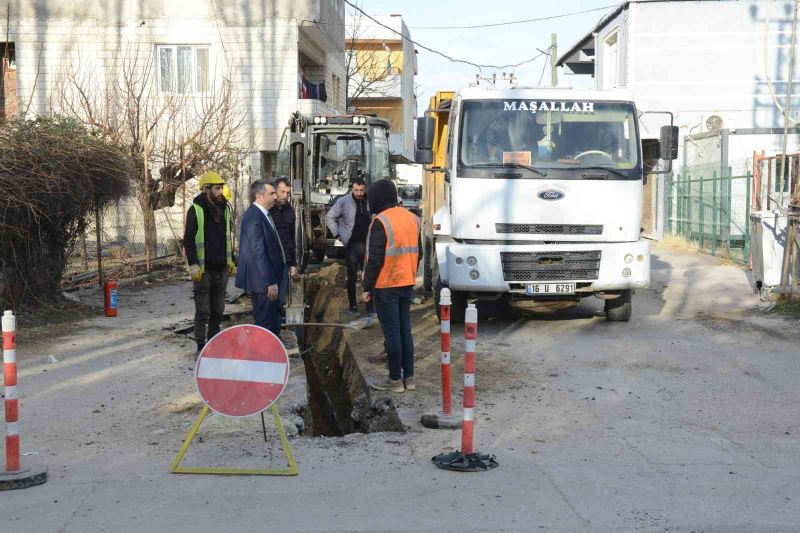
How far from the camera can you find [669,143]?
11.5 m

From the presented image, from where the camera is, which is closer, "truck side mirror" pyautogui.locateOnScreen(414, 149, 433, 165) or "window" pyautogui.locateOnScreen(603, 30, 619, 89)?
"truck side mirror" pyautogui.locateOnScreen(414, 149, 433, 165)

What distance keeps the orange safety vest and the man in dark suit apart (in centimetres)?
110

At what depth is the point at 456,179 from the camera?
11039 mm

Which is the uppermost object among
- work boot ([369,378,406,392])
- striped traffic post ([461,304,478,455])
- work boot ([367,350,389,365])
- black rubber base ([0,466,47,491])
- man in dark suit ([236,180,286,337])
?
man in dark suit ([236,180,286,337])

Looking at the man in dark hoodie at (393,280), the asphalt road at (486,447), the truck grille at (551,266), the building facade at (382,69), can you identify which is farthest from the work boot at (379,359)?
the building facade at (382,69)

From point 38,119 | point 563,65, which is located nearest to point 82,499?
point 38,119

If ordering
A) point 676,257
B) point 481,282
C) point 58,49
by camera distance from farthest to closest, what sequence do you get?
point 58,49 → point 676,257 → point 481,282

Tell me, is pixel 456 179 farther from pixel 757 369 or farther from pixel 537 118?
pixel 757 369

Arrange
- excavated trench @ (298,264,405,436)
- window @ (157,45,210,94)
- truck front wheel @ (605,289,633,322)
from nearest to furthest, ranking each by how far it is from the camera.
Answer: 1. excavated trench @ (298,264,405,436)
2. truck front wheel @ (605,289,633,322)
3. window @ (157,45,210,94)

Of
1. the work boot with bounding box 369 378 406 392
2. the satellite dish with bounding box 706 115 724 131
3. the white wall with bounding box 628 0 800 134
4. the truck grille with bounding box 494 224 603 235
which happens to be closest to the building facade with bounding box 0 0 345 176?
the white wall with bounding box 628 0 800 134

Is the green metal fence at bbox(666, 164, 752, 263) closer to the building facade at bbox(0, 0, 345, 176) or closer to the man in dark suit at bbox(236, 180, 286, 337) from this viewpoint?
the building facade at bbox(0, 0, 345, 176)

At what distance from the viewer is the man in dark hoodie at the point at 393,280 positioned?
8125 millimetres

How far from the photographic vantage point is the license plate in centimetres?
1098

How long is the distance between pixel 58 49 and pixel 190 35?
3.61 meters
